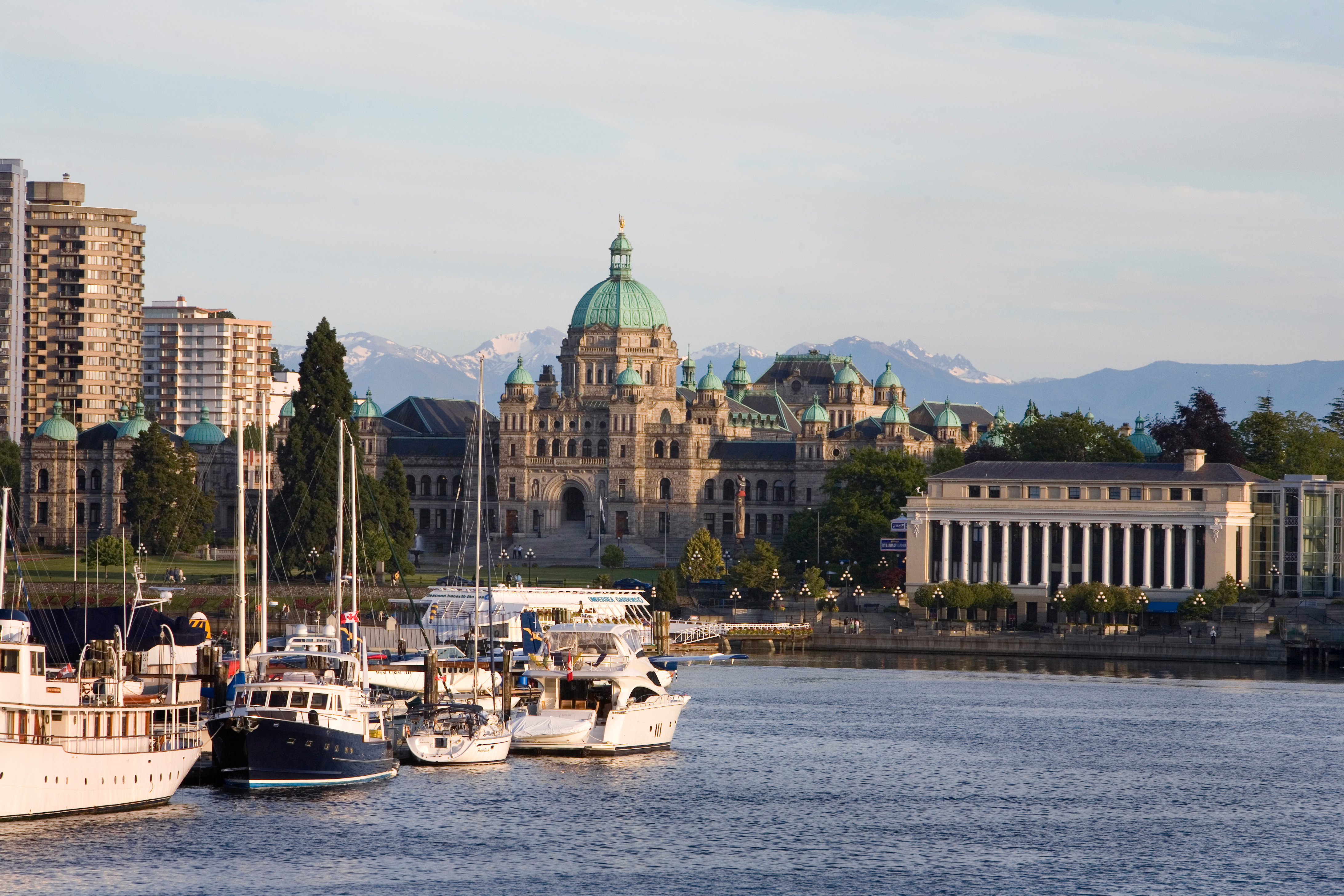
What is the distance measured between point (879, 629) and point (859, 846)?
79396 mm

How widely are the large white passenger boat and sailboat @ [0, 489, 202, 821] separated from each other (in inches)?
1.1

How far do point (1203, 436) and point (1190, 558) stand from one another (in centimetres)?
3478

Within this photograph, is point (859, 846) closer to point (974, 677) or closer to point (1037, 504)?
point (974, 677)

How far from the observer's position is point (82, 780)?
6062 cm

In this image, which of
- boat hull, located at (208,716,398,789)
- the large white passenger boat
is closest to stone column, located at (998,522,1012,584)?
boat hull, located at (208,716,398,789)

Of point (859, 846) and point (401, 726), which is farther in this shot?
point (401, 726)

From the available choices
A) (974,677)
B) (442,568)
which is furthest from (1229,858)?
(442,568)

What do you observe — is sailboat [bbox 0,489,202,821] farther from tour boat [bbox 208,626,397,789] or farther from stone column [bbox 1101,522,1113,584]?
stone column [bbox 1101,522,1113,584]

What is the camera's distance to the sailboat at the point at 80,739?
58.9 metres

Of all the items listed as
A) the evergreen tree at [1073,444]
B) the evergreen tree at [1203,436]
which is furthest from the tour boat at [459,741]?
the evergreen tree at [1203,436]

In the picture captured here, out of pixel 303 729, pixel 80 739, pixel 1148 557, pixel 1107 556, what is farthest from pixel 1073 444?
pixel 80 739

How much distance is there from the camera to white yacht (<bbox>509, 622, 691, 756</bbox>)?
7744 centimetres

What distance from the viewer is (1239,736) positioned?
87.9m

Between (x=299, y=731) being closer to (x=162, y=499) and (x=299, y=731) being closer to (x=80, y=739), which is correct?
(x=80, y=739)
